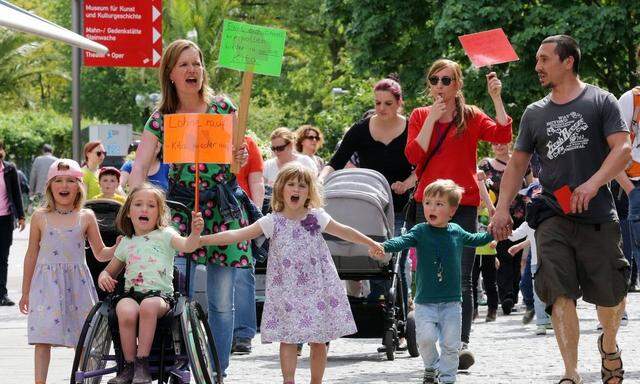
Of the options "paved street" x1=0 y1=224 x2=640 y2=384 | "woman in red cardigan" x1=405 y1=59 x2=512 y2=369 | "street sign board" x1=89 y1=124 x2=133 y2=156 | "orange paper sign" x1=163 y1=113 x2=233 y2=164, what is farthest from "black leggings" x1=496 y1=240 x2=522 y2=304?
"street sign board" x1=89 y1=124 x2=133 y2=156

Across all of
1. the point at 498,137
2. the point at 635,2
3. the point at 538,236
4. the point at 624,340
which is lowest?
the point at 624,340

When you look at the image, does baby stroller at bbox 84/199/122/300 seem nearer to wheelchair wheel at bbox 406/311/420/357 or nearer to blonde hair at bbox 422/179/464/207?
blonde hair at bbox 422/179/464/207

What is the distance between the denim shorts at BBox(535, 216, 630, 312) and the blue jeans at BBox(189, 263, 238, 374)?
1.67 metres

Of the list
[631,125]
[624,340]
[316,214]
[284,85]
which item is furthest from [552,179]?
[284,85]

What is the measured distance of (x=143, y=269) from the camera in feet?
26.5

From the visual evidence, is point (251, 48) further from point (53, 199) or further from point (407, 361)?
point (407, 361)

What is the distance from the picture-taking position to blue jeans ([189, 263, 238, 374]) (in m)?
8.70

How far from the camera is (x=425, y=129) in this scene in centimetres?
983

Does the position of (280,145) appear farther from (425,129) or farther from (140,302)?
(140,302)

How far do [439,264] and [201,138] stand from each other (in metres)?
1.77

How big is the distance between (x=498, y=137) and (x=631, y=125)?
1.24m

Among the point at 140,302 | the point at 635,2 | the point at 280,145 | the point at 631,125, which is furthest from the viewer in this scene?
the point at 635,2

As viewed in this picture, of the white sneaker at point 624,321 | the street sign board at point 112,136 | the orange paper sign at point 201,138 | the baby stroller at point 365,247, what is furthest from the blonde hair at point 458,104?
the street sign board at point 112,136

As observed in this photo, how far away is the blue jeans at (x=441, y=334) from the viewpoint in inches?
357
